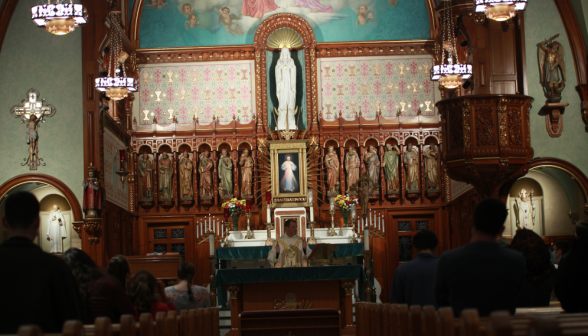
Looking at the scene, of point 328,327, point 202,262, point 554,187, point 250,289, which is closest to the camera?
point 328,327

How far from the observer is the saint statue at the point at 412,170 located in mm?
20655

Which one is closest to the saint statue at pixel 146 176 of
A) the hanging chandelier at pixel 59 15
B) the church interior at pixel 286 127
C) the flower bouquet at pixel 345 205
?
the church interior at pixel 286 127

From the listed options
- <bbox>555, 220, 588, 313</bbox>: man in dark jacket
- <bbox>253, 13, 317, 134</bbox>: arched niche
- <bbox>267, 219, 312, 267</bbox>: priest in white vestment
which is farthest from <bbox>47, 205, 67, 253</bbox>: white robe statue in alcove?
<bbox>555, 220, 588, 313</bbox>: man in dark jacket

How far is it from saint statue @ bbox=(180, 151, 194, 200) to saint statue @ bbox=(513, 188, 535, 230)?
903 cm

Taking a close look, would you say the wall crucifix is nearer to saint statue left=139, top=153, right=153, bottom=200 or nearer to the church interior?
the church interior

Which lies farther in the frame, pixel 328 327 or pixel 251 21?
pixel 251 21

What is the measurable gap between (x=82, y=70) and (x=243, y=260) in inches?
230

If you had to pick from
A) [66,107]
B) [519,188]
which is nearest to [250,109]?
[66,107]

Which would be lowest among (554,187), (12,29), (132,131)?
(554,187)

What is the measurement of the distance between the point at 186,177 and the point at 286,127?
325 cm

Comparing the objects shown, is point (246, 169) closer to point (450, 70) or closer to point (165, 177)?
point (165, 177)

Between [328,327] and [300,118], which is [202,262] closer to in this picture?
[300,118]

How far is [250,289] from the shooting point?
11.5m

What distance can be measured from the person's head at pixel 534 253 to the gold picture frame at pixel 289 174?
530 inches
